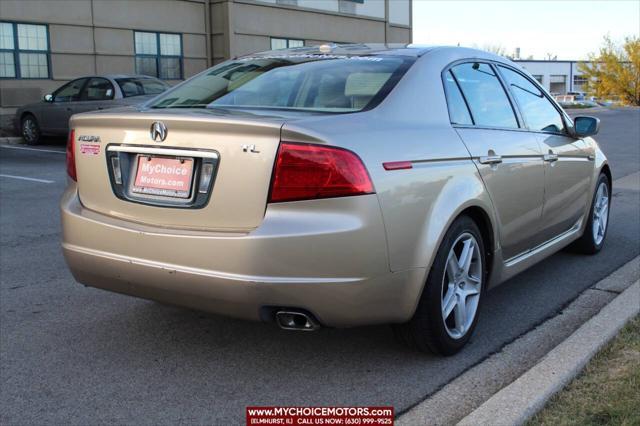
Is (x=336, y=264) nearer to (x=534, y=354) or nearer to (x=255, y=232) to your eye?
(x=255, y=232)

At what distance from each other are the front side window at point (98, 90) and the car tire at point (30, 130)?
5.36ft

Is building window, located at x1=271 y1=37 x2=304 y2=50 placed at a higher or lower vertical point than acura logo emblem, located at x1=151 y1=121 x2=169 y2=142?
higher

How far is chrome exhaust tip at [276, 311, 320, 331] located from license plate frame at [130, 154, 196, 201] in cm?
70

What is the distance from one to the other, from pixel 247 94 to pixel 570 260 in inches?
132

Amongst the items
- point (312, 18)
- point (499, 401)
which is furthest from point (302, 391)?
point (312, 18)

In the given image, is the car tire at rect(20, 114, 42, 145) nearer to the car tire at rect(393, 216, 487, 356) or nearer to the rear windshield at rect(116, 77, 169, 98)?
the rear windshield at rect(116, 77, 169, 98)

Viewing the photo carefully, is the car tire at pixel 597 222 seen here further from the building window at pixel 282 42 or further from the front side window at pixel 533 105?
the building window at pixel 282 42

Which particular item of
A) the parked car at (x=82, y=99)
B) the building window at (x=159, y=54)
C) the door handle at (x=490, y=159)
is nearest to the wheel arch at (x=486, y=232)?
the door handle at (x=490, y=159)

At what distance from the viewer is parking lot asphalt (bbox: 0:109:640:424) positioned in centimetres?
343

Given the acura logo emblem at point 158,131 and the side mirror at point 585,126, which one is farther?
the side mirror at point 585,126

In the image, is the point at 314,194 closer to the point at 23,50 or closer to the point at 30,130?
the point at 30,130

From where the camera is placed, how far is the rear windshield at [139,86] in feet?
50.6

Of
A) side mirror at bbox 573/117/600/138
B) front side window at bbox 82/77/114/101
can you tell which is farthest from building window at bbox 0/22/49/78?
side mirror at bbox 573/117/600/138

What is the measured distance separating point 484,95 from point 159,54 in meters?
20.3
